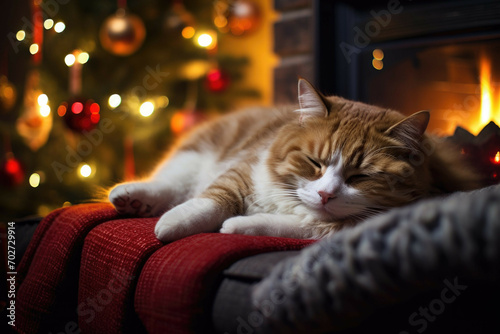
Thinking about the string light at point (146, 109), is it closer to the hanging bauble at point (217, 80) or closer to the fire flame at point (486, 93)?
the hanging bauble at point (217, 80)

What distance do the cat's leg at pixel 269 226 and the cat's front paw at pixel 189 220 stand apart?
0.15ft

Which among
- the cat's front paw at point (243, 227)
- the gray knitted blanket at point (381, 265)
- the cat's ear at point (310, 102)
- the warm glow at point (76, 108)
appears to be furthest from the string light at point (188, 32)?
the gray knitted blanket at point (381, 265)

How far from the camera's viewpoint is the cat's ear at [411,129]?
100 centimetres

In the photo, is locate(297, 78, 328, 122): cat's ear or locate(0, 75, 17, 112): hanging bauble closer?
locate(297, 78, 328, 122): cat's ear

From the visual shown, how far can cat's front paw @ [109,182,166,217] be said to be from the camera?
3.87ft

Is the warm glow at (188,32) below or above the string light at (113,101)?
above

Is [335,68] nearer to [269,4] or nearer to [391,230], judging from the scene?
[269,4]

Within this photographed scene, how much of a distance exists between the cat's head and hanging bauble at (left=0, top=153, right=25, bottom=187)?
1762mm

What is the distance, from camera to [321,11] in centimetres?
192

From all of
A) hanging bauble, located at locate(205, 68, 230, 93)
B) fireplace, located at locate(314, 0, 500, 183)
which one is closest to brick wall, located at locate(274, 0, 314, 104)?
fireplace, located at locate(314, 0, 500, 183)

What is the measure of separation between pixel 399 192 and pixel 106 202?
908 mm

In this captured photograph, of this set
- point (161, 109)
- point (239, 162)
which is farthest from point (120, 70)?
point (239, 162)

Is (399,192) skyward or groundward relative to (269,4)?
groundward

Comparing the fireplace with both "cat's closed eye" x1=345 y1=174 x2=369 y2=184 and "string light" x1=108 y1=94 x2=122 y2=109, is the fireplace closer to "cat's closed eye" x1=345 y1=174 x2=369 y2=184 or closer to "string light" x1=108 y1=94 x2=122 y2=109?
"cat's closed eye" x1=345 y1=174 x2=369 y2=184
